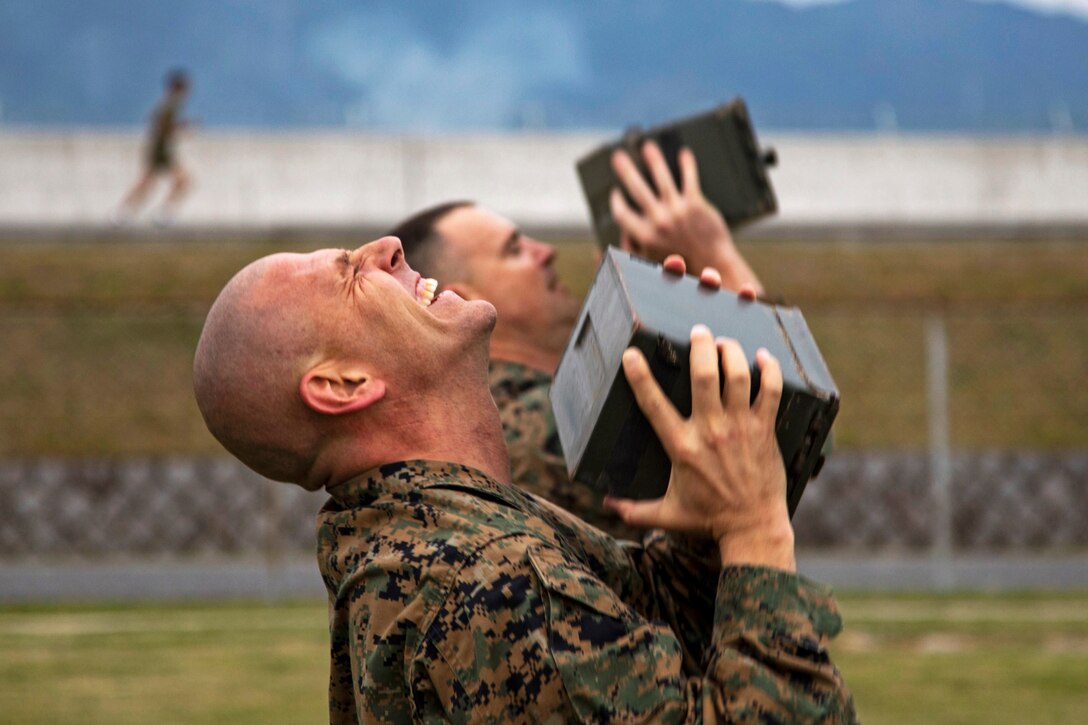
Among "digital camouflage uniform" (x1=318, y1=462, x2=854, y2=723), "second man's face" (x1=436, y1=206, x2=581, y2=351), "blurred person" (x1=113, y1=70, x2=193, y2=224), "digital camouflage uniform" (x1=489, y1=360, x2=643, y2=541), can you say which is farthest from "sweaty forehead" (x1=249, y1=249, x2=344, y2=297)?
"blurred person" (x1=113, y1=70, x2=193, y2=224)

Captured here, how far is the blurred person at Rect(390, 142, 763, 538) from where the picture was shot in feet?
10.7

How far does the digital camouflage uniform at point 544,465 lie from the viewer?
2.97 meters

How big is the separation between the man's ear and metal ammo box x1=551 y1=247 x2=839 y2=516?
0.28 metres

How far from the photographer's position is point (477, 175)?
21.6 meters

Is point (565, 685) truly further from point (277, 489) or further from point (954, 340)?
point (954, 340)

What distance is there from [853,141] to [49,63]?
31.7m

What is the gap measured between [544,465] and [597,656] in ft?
4.45

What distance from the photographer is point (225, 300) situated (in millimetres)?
1951

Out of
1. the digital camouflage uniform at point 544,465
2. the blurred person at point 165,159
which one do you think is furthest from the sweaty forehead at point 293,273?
the blurred person at point 165,159

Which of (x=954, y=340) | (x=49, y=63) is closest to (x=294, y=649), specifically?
(x=954, y=340)

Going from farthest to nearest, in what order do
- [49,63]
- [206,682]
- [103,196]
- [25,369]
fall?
[49,63]
[103,196]
[25,369]
[206,682]

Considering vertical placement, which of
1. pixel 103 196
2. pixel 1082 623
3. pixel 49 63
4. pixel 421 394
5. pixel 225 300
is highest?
pixel 49 63

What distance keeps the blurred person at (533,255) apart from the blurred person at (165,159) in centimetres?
1513

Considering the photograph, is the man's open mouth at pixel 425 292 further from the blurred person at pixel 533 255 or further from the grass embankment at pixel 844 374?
the grass embankment at pixel 844 374
